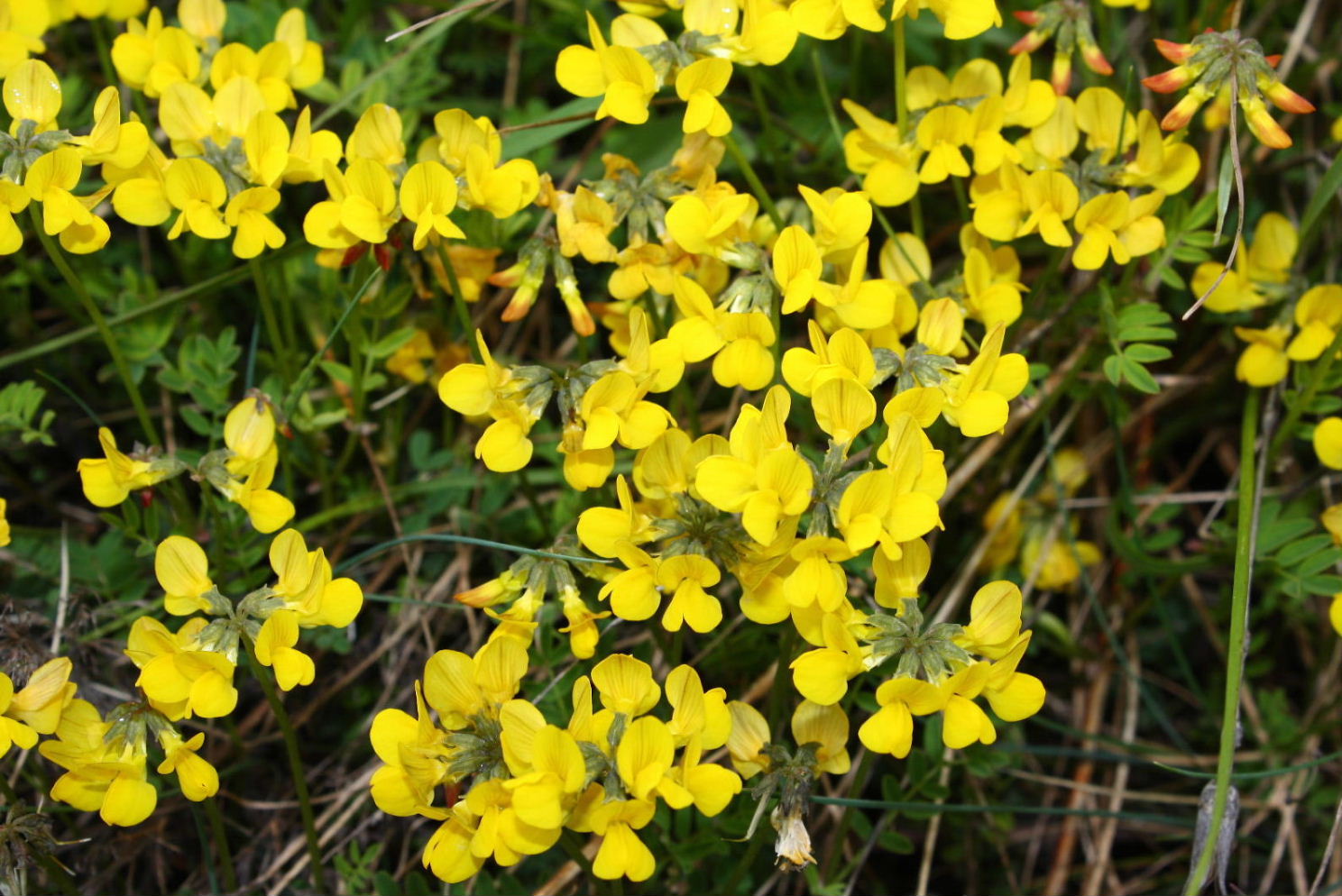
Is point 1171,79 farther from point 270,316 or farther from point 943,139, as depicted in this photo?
point 270,316

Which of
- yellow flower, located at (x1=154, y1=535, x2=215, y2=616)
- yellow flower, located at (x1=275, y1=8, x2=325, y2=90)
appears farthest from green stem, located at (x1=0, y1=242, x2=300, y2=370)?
yellow flower, located at (x1=154, y1=535, x2=215, y2=616)

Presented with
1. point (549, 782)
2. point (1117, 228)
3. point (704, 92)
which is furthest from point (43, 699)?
point (1117, 228)

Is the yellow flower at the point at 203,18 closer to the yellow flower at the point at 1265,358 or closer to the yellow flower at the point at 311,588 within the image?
the yellow flower at the point at 311,588

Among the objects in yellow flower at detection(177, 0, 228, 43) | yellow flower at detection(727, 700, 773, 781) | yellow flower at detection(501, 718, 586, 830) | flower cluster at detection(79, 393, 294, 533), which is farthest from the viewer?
yellow flower at detection(177, 0, 228, 43)

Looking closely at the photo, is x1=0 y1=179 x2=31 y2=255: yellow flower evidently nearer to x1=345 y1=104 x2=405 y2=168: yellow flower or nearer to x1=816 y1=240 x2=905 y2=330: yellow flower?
x1=345 y1=104 x2=405 y2=168: yellow flower

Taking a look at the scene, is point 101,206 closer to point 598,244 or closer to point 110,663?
point 110,663

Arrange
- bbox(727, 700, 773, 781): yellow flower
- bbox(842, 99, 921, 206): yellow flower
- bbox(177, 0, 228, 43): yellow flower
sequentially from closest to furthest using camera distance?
bbox(727, 700, 773, 781): yellow flower < bbox(842, 99, 921, 206): yellow flower < bbox(177, 0, 228, 43): yellow flower
